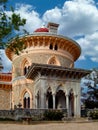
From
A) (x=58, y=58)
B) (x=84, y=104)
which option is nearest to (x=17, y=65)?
(x=58, y=58)

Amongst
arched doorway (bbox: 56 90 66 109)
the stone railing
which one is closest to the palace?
arched doorway (bbox: 56 90 66 109)

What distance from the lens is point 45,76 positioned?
1133 inches

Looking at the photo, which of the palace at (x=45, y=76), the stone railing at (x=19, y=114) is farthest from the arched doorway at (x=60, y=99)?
the stone railing at (x=19, y=114)

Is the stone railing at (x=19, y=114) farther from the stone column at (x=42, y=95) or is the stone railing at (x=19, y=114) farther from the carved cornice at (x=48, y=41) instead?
the carved cornice at (x=48, y=41)

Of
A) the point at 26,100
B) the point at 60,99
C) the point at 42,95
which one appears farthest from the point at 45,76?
the point at 26,100

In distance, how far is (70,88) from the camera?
98.5ft

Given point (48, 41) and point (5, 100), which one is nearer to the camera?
point (48, 41)

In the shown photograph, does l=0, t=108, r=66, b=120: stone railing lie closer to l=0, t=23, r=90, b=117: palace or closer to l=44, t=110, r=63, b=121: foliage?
l=44, t=110, r=63, b=121: foliage

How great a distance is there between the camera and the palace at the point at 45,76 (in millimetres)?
29156

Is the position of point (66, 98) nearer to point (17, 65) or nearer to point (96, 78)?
point (17, 65)

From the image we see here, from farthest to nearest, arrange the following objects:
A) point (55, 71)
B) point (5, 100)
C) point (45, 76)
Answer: point (5, 100)
point (55, 71)
point (45, 76)

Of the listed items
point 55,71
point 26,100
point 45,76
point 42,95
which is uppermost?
point 55,71

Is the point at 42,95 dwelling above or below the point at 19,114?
above

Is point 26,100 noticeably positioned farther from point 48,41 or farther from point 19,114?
point 19,114
